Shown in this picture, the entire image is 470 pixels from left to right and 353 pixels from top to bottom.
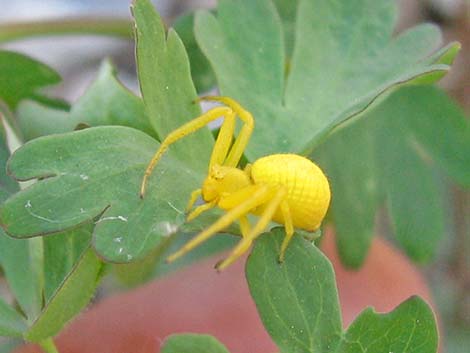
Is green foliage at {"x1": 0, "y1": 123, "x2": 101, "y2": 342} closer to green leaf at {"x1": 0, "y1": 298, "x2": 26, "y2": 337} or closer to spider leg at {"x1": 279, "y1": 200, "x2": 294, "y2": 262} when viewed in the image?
green leaf at {"x1": 0, "y1": 298, "x2": 26, "y2": 337}

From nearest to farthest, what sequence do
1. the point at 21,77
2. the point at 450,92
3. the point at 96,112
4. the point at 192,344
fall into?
the point at 192,344 → the point at 96,112 → the point at 21,77 → the point at 450,92

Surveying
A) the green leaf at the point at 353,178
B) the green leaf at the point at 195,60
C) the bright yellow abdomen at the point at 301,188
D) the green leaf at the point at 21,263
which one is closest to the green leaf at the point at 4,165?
the green leaf at the point at 21,263

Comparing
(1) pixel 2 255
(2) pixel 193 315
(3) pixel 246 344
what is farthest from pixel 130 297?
(1) pixel 2 255

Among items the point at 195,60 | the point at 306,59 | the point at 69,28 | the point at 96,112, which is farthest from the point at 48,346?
the point at 69,28

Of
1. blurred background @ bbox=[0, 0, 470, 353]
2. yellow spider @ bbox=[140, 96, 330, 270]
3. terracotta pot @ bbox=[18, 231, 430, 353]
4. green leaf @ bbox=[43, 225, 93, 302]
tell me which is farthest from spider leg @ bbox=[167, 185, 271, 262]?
blurred background @ bbox=[0, 0, 470, 353]

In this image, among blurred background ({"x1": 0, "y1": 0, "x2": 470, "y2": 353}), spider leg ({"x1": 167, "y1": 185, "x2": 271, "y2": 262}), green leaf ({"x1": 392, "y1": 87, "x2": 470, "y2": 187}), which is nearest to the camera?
spider leg ({"x1": 167, "y1": 185, "x2": 271, "y2": 262})

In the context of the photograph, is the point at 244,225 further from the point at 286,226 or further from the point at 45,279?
the point at 45,279
